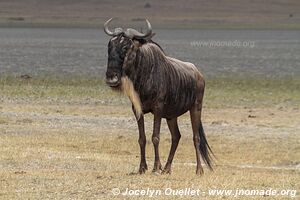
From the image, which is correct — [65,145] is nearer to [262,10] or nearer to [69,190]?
[69,190]

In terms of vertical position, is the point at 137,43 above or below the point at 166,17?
above

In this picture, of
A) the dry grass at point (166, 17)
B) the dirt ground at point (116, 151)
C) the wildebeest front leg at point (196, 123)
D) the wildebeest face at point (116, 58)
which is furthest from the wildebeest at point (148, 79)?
the dry grass at point (166, 17)

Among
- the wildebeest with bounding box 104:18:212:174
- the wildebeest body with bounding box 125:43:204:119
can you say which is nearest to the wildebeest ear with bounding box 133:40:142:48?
the wildebeest with bounding box 104:18:212:174

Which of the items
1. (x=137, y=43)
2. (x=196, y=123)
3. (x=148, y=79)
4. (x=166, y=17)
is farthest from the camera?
(x=166, y=17)

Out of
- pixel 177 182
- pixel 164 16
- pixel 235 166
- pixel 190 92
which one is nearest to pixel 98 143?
pixel 235 166

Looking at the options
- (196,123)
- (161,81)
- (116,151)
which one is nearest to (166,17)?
(116,151)

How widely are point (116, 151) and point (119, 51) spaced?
7667 millimetres

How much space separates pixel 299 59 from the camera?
70500 mm

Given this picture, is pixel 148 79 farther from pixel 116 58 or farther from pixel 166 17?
pixel 166 17

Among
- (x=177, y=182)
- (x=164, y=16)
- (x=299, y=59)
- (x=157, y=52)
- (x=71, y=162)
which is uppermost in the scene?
(x=157, y=52)

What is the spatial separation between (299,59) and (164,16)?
12135 cm

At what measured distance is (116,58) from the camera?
14.2 meters

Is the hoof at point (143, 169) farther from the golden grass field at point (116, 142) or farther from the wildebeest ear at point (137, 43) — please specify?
the wildebeest ear at point (137, 43)

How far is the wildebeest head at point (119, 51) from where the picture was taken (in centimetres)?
1411
